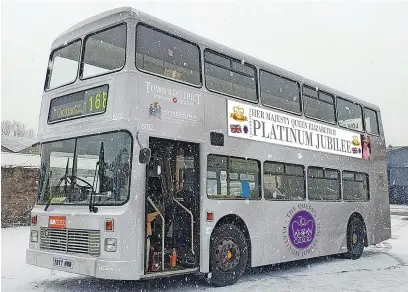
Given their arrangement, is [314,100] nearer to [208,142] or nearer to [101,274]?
[208,142]

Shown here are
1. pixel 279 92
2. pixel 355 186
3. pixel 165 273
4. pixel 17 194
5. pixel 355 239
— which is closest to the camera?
pixel 165 273

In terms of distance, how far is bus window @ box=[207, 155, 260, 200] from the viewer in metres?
7.75

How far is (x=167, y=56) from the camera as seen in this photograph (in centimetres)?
732

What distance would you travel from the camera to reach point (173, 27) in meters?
7.52

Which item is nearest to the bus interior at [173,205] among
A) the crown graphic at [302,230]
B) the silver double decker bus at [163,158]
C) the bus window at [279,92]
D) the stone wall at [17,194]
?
the silver double decker bus at [163,158]

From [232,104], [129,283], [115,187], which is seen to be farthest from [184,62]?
[129,283]

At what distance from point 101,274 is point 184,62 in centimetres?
364

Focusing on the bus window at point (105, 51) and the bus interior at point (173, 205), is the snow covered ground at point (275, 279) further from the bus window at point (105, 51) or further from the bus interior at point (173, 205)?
the bus window at point (105, 51)

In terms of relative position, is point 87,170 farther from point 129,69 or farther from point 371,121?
point 371,121

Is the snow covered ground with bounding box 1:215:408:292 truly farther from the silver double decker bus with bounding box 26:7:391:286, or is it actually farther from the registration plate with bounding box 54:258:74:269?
the registration plate with bounding box 54:258:74:269

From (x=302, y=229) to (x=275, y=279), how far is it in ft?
4.93

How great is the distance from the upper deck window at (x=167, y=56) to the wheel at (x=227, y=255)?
2.65 meters

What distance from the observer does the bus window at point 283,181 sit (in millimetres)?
8883

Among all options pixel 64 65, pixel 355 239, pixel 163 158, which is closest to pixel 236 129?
pixel 163 158
